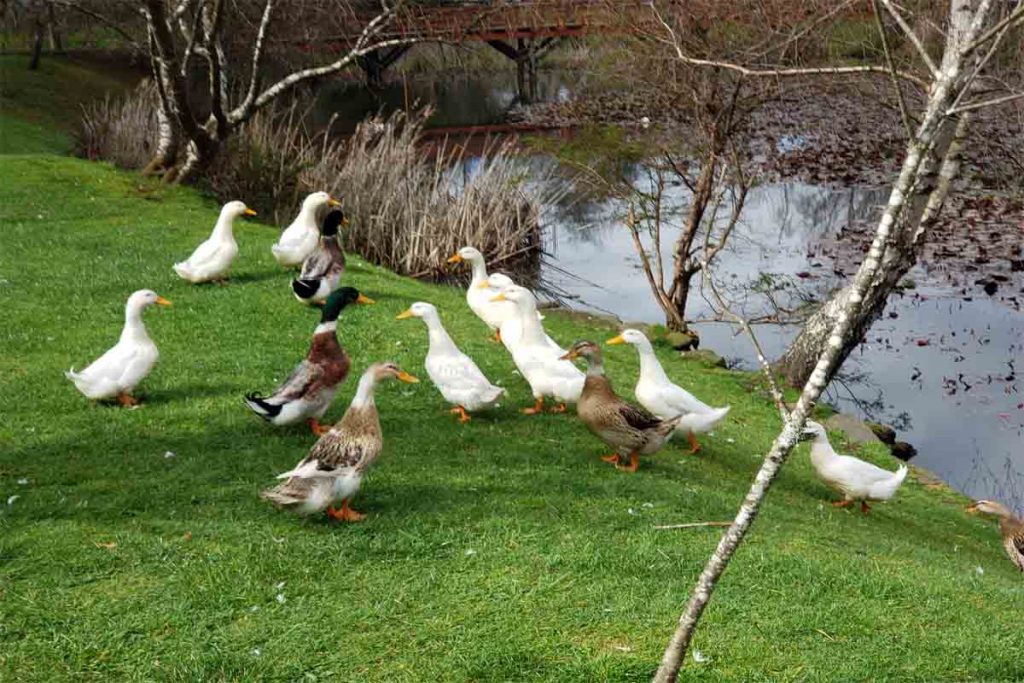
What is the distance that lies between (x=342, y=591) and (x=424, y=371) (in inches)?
167

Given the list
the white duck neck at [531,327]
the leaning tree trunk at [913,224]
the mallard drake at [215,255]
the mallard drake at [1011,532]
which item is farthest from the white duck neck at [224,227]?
the mallard drake at [1011,532]

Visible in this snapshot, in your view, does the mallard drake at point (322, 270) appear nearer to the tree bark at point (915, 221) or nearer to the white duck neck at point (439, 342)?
the white duck neck at point (439, 342)

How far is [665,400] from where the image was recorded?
810 centimetres

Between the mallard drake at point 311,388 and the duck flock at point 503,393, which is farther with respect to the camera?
the mallard drake at point 311,388

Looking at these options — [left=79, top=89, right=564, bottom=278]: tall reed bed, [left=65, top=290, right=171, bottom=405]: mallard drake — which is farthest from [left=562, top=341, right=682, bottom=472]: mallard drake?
[left=79, top=89, right=564, bottom=278]: tall reed bed

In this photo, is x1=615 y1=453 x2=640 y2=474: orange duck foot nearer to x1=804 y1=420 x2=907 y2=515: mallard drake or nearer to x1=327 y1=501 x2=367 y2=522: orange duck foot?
x1=804 y1=420 x2=907 y2=515: mallard drake

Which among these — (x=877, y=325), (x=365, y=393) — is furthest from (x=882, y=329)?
(x=365, y=393)

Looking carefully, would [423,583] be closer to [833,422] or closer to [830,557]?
[830,557]

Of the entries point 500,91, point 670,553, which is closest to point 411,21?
point 670,553

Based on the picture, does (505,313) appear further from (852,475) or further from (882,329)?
(882,329)

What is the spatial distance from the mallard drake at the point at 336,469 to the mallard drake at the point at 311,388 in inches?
42.3

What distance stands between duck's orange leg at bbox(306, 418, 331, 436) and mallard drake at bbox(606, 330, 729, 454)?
2503 millimetres

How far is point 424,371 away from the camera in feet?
30.5

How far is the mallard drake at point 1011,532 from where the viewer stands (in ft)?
24.9
